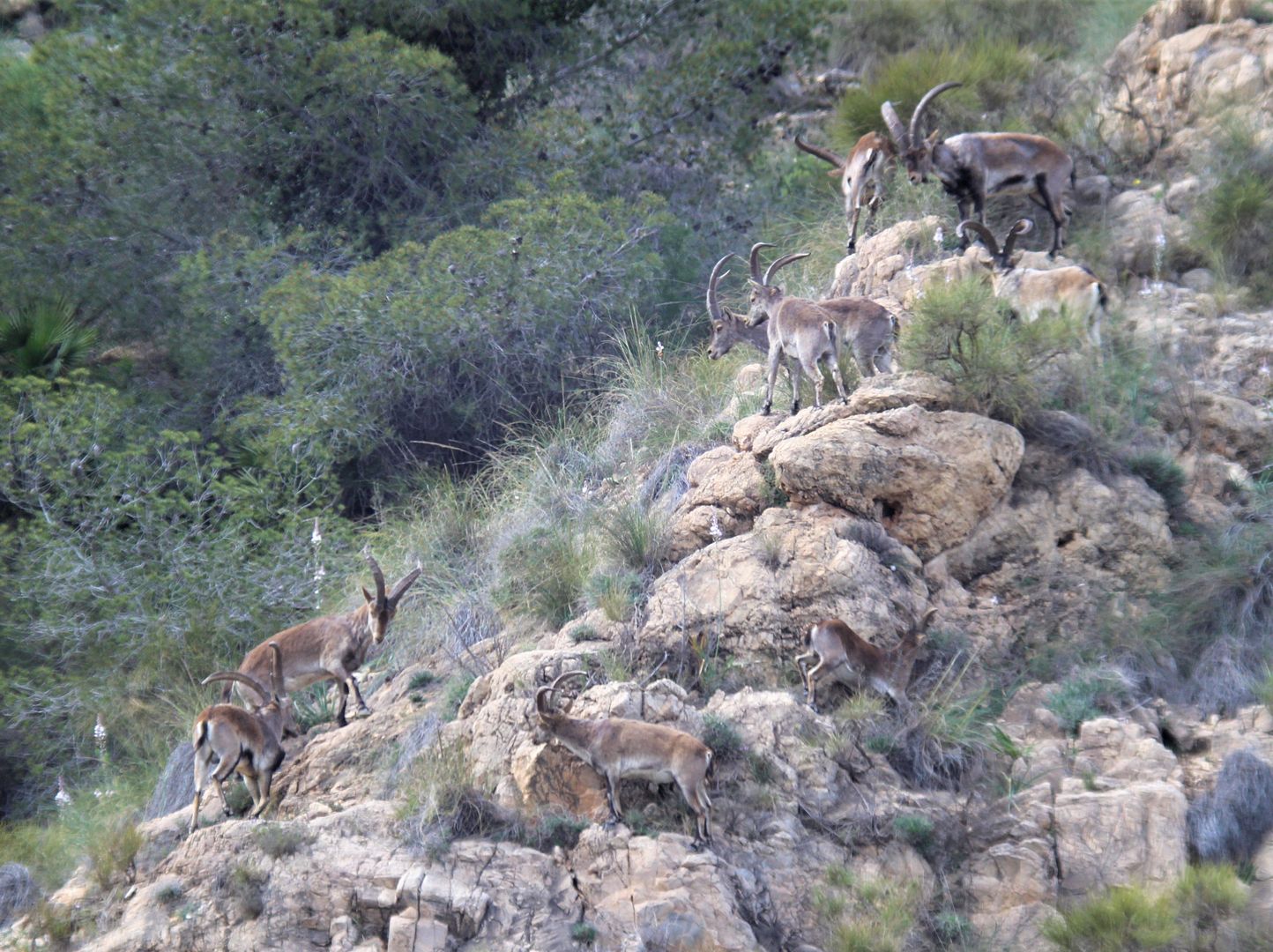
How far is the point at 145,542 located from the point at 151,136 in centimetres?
545

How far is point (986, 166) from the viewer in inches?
514

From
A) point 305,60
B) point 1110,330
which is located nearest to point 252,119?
point 305,60

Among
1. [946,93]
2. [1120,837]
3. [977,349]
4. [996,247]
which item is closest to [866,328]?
[977,349]

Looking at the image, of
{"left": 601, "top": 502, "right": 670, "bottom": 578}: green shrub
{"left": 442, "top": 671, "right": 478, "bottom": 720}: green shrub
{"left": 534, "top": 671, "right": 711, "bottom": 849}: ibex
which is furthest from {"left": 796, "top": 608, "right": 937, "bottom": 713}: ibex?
{"left": 442, "top": 671, "right": 478, "bottom": 720}: green shrub

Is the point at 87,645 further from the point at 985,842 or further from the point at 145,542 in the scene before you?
the point at 985,842

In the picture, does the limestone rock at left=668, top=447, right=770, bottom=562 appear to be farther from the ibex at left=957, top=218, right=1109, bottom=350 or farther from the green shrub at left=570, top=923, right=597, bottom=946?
the green shrub at left=570, top=923, right=597, bottom=946

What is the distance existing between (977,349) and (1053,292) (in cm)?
183

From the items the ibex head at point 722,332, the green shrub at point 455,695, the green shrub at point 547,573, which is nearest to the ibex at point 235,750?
the green shrub at point 455,695

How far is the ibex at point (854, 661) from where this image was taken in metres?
8.66

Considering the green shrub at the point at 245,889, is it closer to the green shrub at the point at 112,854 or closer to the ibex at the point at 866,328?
the green shrub at the point at 112,854

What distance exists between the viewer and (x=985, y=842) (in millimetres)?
8000

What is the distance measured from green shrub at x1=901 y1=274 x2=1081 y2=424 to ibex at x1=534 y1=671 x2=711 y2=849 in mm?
→ 3767

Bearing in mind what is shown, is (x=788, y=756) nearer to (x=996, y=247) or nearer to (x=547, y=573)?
(x=547, y=573)

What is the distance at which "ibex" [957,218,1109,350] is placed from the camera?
11.4 meters
